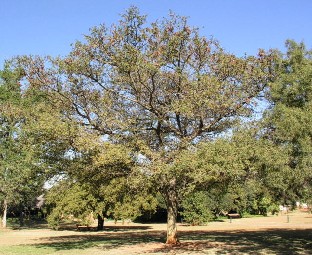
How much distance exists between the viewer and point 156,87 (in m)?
20.0

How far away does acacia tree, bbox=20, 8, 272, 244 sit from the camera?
18.0 meters

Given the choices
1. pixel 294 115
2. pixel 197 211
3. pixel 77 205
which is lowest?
pixel 197 211

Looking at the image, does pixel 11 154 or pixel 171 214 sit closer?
pixel 171 214

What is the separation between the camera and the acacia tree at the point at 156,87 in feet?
59.2

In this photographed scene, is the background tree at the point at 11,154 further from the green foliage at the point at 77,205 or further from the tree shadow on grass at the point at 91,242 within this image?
the tree shadow on grass at the point at 91,242

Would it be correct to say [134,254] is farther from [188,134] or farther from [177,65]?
[177,65]

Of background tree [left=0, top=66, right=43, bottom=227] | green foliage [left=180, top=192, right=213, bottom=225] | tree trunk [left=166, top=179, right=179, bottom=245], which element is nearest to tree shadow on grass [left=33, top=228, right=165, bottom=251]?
tree trunk [left=166, top=179, right=179, bottom=245]

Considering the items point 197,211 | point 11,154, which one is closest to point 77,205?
point 11,154

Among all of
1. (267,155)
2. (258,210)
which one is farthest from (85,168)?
(258,210)

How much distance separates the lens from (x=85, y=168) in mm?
19875

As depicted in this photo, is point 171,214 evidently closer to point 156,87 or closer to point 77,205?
point 156,87

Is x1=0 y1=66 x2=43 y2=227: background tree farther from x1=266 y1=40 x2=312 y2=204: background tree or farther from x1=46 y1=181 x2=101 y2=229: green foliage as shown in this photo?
x1=266 y1=40 x2=312 y2=204: background tree

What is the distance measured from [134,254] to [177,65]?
Answer: 9.26 metres

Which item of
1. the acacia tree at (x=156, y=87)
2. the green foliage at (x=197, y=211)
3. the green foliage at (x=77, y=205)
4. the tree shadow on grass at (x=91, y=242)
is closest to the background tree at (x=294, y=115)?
the acacia tree at (x=156, y=87)
